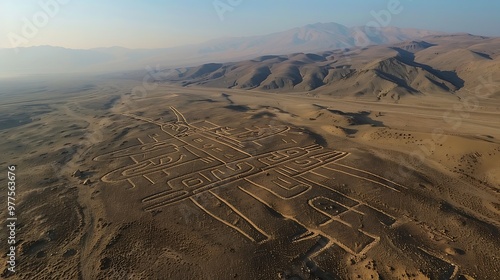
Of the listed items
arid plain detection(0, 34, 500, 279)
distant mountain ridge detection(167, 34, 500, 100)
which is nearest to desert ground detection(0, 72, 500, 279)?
arid plain detection(0, 34, 500, 279)

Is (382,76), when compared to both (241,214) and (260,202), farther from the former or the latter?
(241,214)

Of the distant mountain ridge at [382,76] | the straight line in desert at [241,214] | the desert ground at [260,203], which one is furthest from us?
the distant mountain ridge at [382,76]

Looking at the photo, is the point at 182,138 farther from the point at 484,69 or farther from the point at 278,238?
the point at 484,69

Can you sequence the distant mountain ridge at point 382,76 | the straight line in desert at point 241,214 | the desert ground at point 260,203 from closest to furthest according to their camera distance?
the desert ground at point 260,203
the straight line in desert at point 241,214
the distant mountain ridge at point 382,76

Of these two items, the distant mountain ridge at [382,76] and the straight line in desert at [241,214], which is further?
the distant mountain ridge at [382,76]

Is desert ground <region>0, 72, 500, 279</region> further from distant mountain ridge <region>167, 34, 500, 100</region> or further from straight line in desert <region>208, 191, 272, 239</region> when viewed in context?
distant mountain ridge <region>167, 34, 500, 100</region>

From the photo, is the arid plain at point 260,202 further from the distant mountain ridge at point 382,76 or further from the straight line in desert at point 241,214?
the distant mountain ridge at point 382,76

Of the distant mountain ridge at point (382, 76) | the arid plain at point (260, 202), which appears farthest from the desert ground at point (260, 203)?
the distant mountain ridge at point (382, 76)
